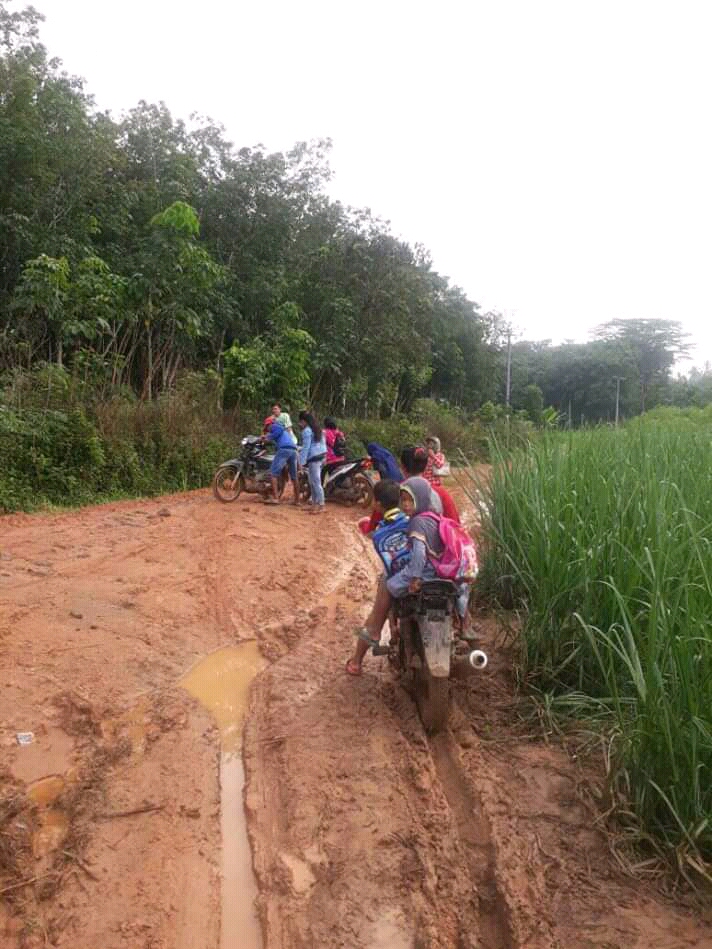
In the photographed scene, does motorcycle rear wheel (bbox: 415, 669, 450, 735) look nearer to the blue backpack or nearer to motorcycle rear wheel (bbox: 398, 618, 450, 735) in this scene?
motorcycle rear wheel (bbox: 398, 618, 450, 735)

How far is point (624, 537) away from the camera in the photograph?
375 centimetres

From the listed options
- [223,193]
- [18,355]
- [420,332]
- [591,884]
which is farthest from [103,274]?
[591,884]

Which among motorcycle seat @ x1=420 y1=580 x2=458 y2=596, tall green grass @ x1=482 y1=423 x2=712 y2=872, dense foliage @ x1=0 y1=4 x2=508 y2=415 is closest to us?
tall green grass @ x1=482 y1=423 x2=712 y2=872

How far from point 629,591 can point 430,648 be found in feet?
3.41

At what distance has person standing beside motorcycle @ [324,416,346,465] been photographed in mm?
11336

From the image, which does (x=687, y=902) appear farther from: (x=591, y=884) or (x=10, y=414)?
(x=10, y=414)

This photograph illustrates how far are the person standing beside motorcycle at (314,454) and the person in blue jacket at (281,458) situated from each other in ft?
0.64

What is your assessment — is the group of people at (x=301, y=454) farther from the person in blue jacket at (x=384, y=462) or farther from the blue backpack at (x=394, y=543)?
the blue backpack at (x=394, y=543)

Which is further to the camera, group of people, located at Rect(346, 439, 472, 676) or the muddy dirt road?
group of people, located at Rect(346, 439, 472, 676)

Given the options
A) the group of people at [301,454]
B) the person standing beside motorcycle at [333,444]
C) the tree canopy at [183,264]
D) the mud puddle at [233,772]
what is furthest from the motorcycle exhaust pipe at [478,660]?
the person standing beside motorcycle at [333,444]

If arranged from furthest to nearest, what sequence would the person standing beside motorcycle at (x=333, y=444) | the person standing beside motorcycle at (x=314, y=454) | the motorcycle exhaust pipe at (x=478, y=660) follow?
the person standing beside motorcycle at (x=333, y=444) < the person standing beside motorcycle at (x=314, y=454) < the motorcycle exhaust pipe at (x=478, y=660)

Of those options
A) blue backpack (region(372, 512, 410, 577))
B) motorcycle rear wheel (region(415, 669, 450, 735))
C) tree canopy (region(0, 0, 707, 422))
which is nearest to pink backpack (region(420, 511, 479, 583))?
blue backpack (region(372, 512, 410, 577))

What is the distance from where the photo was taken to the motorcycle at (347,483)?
36.0 ft

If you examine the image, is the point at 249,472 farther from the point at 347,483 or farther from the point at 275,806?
the point at 275,806
